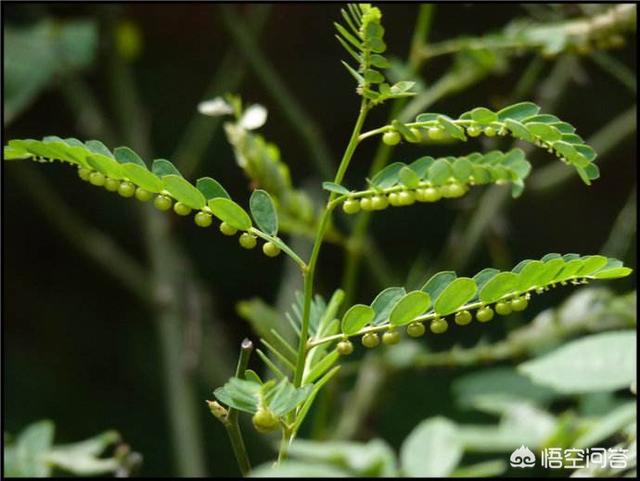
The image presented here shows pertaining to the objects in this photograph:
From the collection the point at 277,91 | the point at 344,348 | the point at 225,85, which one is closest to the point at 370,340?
the point at 344,348

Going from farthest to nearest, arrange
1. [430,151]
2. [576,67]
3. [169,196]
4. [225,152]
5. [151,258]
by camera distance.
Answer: [225,152] → [430,151] → [151,258] → [576,67] → [169,196]

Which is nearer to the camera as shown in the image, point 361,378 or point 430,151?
point 361,378

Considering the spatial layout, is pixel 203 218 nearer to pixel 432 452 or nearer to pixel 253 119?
pixel 432 452

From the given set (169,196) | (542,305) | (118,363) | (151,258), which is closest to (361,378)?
(151,258)

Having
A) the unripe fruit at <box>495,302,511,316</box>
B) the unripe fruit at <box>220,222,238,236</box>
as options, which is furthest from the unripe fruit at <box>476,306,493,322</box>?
the unripe fruit at <box>220,222,238,236</box>

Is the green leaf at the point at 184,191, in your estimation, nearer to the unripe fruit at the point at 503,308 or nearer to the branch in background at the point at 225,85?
the unripe fruit at the point at 503,308

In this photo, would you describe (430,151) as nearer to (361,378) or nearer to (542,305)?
(542,305)

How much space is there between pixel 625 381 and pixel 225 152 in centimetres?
102

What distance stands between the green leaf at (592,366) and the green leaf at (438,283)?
23cm

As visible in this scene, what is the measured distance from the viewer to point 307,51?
156 cm

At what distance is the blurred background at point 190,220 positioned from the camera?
1.19 meters

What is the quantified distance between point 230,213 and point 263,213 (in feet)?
0.07

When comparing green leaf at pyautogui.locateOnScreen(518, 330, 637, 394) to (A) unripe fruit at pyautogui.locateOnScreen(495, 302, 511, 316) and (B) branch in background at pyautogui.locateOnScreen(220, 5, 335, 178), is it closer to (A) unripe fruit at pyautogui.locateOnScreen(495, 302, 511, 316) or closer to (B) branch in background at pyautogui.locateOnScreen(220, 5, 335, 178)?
(A) unripe fruit at pyautogui.locateOnScreen(495, 302, 511, 316)

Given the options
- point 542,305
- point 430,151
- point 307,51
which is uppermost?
point 307,51
